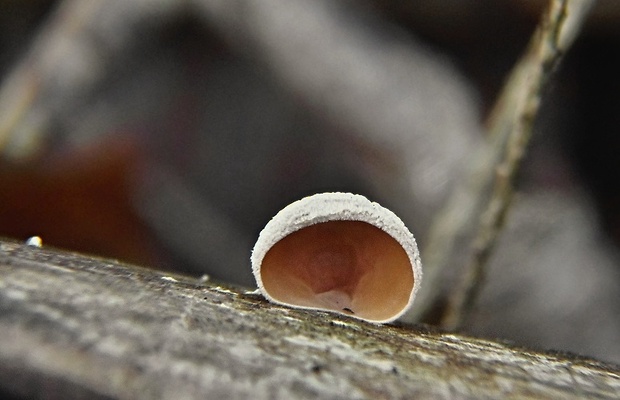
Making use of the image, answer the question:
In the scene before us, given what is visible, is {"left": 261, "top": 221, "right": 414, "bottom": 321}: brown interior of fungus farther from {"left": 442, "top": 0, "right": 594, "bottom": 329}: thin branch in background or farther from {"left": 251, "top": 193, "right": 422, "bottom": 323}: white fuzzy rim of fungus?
{"left": 442, "top": 0, "right": 594, "bottom": 329}: thin branch in background

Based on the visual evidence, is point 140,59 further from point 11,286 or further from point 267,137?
point 11,286

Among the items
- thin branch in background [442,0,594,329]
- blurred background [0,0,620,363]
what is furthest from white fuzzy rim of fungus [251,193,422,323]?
blurred background [0,0,620,363]

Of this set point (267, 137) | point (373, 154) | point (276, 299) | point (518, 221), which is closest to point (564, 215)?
point (518, 221)

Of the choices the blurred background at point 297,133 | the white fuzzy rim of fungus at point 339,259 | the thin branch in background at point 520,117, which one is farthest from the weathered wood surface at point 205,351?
the blurred background at point 297,133

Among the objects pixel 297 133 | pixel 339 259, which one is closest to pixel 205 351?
pixel 339 259

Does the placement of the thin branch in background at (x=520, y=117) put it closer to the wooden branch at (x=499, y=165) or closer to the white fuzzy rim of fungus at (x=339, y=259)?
the wooden branch at (x=499, y=165)

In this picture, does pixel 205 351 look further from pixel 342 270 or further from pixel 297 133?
pixel 297 133
